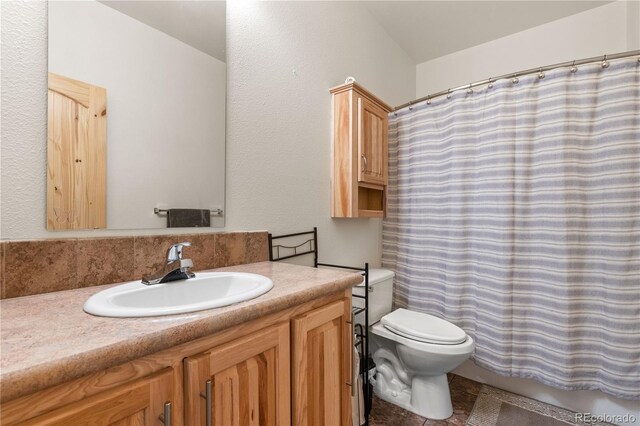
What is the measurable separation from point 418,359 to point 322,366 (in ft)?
2.78

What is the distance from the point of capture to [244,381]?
72cm

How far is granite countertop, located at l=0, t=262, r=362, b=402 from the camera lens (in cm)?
43

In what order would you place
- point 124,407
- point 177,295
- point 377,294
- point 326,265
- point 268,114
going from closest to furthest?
1. point 124,407
2. point 177,295
3. point 268,114
4. point 326,265
5. point 377,294

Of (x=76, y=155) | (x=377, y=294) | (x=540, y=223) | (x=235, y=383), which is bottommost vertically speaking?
(x=377, y=294)

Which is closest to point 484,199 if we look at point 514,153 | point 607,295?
point 514,153

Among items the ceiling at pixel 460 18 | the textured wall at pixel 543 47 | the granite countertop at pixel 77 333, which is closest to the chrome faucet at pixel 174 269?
the granite countertop at pixel 77 333

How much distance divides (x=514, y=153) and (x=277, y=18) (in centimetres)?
153

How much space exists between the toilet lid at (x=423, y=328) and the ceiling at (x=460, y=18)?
219 centimetres

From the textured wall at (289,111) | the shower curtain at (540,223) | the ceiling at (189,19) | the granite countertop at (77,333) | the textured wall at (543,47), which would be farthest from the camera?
the textured wall at (543,47)

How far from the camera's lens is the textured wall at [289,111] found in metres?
1.34

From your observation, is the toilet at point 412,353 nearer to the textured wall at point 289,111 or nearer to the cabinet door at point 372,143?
the textured wall at point 289,111

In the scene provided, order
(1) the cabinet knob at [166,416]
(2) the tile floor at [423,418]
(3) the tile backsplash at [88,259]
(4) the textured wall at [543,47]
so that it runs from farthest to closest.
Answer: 1. (4) the textured wall at [543,47]
2. (2) the tile floor at [423,418]
3. (3) the tile backsplash at [88,259]
4. (1) the cabinet knob at [166,416]

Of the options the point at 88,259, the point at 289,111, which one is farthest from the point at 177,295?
the point at 289,111

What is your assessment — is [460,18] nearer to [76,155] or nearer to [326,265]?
[326,265]
